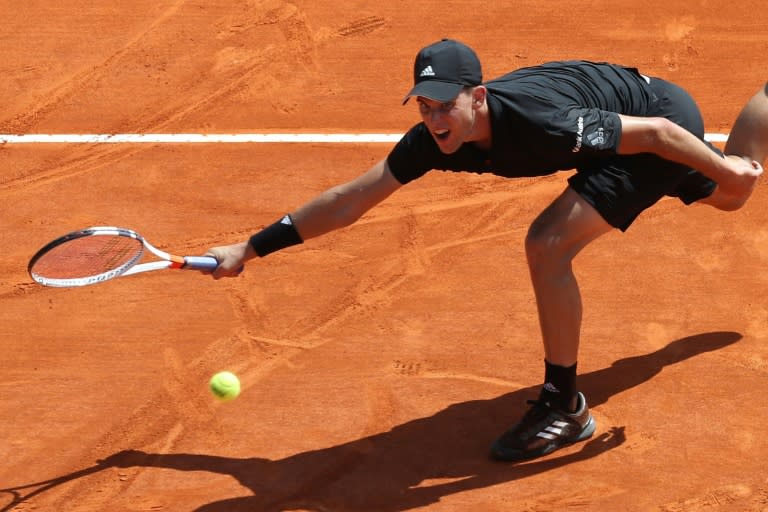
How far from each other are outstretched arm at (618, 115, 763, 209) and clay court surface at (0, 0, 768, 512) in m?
1.20

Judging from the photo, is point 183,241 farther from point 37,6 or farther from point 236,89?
point 37,6

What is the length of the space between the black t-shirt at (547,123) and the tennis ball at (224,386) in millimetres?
1344

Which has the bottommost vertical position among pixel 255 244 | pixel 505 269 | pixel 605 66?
pixel 505 269

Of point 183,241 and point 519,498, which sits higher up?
point 183,241

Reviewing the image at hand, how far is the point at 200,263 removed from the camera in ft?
18.7

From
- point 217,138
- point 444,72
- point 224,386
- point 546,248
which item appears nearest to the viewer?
point 444,72

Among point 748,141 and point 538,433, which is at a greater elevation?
point 748,141

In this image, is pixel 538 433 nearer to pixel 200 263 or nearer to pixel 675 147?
pixel 675 147

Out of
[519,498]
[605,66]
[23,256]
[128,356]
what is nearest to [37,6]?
[23,256]

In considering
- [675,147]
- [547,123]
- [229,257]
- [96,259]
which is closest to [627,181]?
[675,147]

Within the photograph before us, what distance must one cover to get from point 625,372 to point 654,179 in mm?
1292

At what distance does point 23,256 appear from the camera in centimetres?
758

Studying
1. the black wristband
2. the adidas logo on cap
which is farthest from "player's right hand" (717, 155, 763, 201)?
the black wristband

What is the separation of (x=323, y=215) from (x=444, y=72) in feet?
3.36
